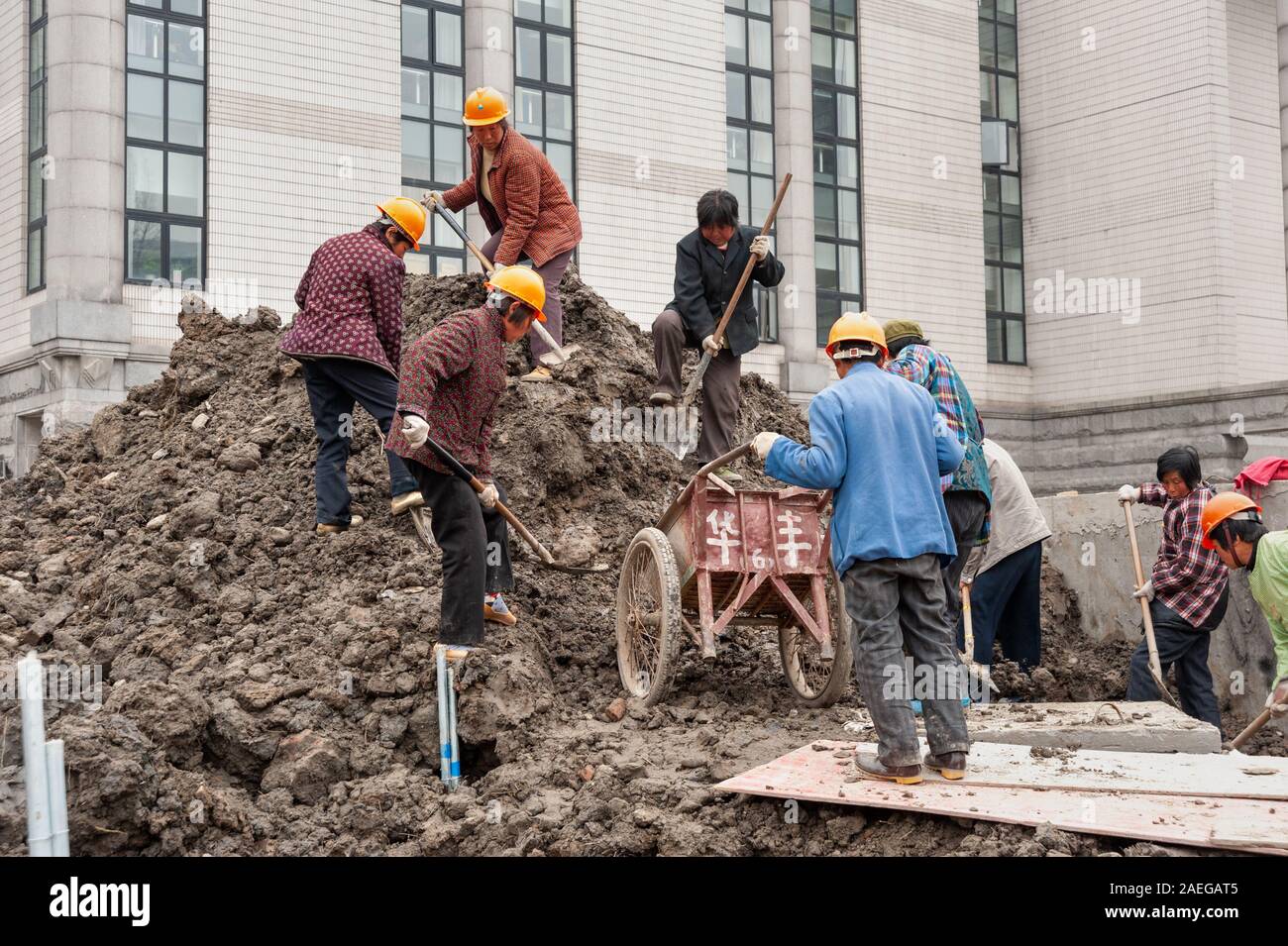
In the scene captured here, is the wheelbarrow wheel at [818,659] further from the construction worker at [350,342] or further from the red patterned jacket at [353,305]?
the red patterned jacket at [353,305]

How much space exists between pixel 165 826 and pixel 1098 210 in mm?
20688

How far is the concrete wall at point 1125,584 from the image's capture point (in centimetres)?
843

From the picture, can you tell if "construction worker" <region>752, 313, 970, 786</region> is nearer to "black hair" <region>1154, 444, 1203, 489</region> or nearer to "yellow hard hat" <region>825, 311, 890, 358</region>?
"yellow hard hat" <region>825, 311, 890, 358</region>

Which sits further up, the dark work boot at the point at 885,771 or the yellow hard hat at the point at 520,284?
the yellow hard hat at the point at 520,284

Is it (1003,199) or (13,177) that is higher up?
(1003,199)

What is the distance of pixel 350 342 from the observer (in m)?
7.17

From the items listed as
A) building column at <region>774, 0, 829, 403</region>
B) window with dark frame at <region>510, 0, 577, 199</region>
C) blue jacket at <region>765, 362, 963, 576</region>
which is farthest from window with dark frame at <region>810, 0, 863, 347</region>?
blue jacket at <region>765, 362, 963, 576</region>

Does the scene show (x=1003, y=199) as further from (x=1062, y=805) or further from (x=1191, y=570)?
(x=1062, y=805)

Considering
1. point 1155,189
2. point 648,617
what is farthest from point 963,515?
point 1155,189

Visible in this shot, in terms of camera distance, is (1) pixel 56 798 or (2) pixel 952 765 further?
(2) pixel 952 765

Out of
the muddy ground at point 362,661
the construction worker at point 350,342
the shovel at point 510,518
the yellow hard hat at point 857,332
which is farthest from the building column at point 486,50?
the yellow hard hat at point 857,332

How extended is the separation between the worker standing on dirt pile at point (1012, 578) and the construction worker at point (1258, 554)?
0.88 m

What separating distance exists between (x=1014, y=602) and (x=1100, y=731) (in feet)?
5.75

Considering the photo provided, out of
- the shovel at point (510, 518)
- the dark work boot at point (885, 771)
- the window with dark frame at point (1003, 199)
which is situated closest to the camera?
the dark work boot at point (885, 771)
